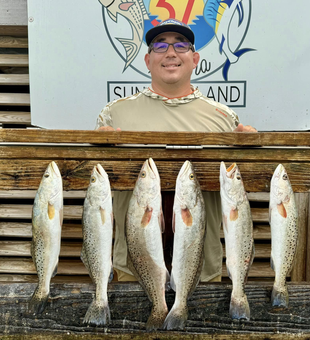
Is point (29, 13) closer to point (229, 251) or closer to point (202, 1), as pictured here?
point (202, 1)

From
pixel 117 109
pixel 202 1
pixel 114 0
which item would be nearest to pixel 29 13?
pixel 114 0

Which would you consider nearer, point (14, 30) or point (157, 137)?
point (157, 137)

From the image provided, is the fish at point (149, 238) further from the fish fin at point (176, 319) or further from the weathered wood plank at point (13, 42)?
the weathered wood plank at point (13, 42)

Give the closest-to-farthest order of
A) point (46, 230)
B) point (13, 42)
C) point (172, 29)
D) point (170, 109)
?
point (46, 230)
point (172, 29)
point (170, 109)
point (13, 42)

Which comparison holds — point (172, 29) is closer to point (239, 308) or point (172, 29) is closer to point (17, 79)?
point (17, 79)

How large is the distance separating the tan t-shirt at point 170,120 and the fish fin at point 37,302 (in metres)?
0.89

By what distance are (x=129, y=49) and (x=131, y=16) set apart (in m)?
0.31

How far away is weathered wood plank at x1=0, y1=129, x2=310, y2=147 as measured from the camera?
75.4 inches

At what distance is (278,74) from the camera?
3.18 m

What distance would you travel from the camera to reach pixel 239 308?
1.82 meters

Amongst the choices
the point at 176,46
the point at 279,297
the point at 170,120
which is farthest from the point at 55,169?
the point at 176,46

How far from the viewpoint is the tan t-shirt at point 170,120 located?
2.66 metres

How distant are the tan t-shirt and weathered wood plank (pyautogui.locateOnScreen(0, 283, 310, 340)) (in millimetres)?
675

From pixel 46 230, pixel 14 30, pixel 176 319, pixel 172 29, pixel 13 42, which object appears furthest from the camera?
pixel 13 42
